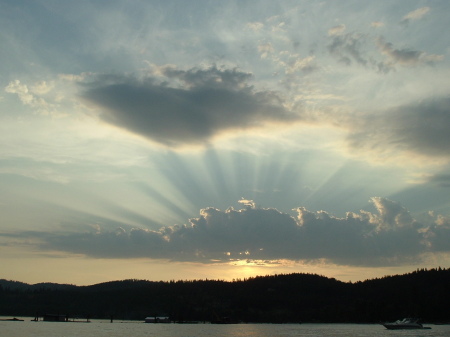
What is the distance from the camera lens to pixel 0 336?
145250mm

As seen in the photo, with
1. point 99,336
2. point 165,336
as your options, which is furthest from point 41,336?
point 165,336

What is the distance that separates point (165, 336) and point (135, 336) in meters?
11.1

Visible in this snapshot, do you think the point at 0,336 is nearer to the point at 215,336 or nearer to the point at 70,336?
the point at 70,336

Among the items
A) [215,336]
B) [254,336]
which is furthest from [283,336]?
[215,336]

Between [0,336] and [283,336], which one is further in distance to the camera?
[283,336]

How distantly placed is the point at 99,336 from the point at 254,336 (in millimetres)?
57817

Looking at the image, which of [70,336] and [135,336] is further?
[135,336]

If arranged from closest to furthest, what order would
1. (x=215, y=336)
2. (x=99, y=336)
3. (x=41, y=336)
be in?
(x=41, y=336), (x=99, y=336), (x=215, y=336)

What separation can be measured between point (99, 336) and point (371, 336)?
101050 mm

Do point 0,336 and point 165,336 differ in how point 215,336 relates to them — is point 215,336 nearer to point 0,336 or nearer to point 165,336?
point 165,336

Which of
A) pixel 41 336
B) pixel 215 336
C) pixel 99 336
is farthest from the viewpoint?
pixel 215 336

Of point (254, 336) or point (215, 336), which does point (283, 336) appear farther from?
point (215, 336)

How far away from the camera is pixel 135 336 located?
163000 mm

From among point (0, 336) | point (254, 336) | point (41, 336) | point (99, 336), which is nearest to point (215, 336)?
point (254, 336)
